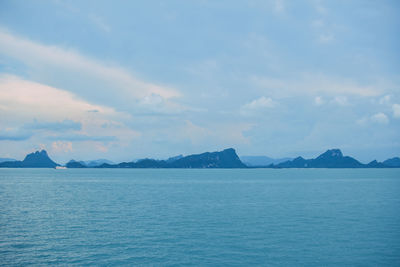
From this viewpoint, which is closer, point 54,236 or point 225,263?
point 225,263

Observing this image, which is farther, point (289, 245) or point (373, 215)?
point (373, 215)

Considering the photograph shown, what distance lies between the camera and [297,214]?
2411 inches

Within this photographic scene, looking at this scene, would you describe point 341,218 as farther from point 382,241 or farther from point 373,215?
point 382,241

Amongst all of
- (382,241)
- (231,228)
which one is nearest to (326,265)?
(382,241)

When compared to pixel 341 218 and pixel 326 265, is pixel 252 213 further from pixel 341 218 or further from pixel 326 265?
pixel 326 265

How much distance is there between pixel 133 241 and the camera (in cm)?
4088

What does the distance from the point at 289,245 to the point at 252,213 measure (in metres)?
23.4

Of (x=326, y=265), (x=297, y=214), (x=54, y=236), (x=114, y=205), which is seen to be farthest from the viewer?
(x=114, y=205)

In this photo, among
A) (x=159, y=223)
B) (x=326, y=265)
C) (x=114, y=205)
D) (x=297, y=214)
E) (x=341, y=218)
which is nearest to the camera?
(x=326, y=265)

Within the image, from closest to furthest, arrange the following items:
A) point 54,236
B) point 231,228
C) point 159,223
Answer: point 54,236 < point 231,228 < point 159,223

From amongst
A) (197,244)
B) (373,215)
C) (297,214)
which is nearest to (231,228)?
(197,244)

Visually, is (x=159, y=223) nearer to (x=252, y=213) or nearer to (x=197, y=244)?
(x=197, y=244)

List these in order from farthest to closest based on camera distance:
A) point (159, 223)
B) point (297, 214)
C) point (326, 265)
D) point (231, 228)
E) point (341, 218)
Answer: point (297, 214) → point (341, 218) → point (159, 223) → point (231, 228) → point (326, 265)

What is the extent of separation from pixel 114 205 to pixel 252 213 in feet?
108
